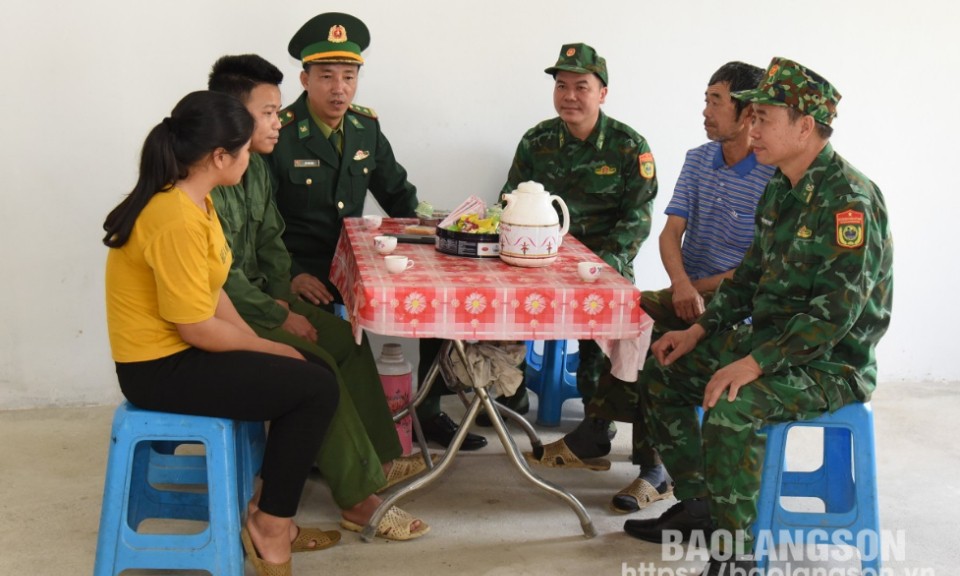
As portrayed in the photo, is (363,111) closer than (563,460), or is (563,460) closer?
(563,460)

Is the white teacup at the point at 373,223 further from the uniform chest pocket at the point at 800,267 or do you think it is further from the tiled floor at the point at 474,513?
the uniform chest pocket at the point at 800,267

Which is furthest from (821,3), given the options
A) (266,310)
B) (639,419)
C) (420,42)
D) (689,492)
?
(266,310)

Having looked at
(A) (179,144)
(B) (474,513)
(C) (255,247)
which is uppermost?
(A) (179,144)

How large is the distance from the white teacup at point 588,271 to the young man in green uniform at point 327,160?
109cm

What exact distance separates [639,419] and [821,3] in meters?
1.97

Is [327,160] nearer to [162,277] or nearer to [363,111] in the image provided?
[363,111]

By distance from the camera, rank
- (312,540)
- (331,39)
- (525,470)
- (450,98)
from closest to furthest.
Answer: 1. (312,540)
2. (525,470)
3. (331,39)
4. (450,98)

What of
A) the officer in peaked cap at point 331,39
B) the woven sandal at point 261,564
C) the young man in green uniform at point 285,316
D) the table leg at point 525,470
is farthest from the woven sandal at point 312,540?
the officer in peaked cap at point 331,39

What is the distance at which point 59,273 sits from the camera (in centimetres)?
377

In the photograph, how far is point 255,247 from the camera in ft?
10.3

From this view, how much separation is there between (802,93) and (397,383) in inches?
61.7

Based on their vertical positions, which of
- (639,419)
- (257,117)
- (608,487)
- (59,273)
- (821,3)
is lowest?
(608,487)

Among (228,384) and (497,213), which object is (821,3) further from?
(228,384)

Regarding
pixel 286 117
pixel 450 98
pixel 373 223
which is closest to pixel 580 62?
pixel 450 98
